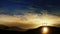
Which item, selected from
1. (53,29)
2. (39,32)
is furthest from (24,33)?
(53,29)

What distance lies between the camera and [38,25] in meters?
8.52

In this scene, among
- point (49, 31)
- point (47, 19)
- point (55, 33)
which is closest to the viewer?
point (47, 19)

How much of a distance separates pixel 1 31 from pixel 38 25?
2.44 meters

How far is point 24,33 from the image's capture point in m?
10.1

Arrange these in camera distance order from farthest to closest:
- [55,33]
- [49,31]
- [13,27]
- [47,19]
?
1. [55,33]
2. [49,31]
3. [13,27]
4. [47,19]

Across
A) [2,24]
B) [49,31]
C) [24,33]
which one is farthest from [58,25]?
[2,24]

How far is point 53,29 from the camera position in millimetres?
10141

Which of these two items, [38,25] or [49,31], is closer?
[38,25]

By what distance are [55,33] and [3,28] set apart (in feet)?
10.6

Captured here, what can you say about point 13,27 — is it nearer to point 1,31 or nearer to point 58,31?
point 1,31

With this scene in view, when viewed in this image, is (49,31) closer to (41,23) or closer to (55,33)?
(55,33)

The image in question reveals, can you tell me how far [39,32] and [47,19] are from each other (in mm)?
1897

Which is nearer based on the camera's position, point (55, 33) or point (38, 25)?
point (38, 25)

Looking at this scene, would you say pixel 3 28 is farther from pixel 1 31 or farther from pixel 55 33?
pixel 55 33
